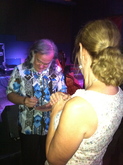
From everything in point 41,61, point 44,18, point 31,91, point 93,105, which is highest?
point 44,18

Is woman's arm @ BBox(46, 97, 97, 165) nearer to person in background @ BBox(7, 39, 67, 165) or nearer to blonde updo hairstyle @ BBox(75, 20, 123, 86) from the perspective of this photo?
blonde updo hairstyle @ BBox(75, 20, 123, 86)

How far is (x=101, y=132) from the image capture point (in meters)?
0.75

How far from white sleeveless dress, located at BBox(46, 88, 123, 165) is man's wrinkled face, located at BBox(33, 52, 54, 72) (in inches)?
34.3

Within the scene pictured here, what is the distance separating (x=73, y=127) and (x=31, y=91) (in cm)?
96

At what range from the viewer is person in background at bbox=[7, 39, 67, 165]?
61.1 inches

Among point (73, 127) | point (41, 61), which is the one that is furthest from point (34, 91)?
point (73, 127)

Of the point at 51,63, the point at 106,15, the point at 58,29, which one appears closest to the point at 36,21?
the point at 58,29

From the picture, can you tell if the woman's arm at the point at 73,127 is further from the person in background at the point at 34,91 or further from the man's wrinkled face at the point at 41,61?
the man's wrinkled face at the point at 41,61

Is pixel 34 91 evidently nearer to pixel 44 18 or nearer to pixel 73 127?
pixel 73 127

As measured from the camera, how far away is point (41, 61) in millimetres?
1561

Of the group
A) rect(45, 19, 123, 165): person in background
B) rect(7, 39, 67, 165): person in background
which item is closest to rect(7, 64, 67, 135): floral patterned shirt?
rect(7, 39, 67, 165): person in background

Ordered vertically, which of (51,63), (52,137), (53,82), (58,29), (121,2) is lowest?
(52,137)

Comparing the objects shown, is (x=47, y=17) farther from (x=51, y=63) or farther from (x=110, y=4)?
(x=51, y=63)

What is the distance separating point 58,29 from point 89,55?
6.13 metres
